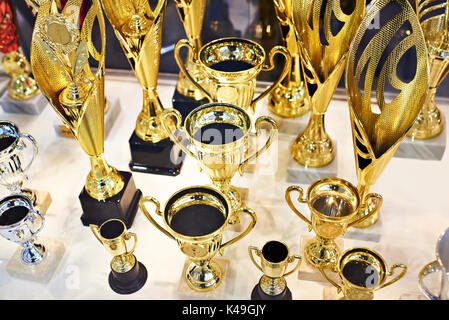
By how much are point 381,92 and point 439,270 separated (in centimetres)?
40

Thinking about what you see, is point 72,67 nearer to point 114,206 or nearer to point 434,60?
point 114,206

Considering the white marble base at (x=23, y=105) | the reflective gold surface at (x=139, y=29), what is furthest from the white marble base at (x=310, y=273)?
the white marble base at (x=23, y=105)

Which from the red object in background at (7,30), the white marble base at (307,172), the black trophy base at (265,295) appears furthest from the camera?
the red object in background at (7,30)

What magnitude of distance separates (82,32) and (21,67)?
2.02ft

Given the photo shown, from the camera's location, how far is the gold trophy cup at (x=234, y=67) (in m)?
1.09

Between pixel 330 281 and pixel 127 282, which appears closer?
pixel 330 281

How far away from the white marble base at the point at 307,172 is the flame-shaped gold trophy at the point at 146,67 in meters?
0.29

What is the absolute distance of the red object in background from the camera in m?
1.52

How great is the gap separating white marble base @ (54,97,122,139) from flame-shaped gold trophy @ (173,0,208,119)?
0.21 m

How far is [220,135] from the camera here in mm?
1026

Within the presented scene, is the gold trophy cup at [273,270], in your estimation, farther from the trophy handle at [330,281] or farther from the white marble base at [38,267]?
the white marble base at [38,267]

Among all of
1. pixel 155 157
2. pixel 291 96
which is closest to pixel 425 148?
pixel 291 96
